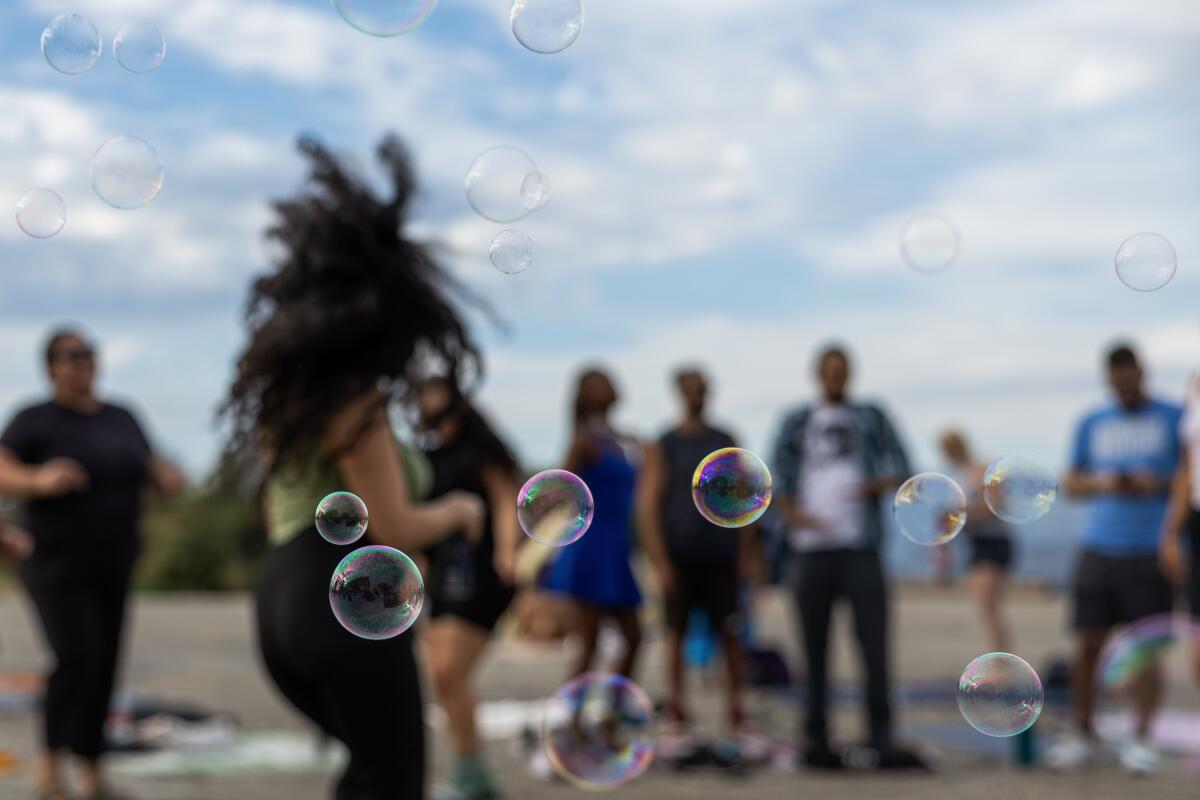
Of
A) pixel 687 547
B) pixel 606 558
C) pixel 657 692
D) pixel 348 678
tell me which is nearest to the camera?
pixel 348 678

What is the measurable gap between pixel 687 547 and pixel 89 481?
2.51 meters

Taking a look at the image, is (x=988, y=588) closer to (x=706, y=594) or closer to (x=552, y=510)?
(x=706, y=594)

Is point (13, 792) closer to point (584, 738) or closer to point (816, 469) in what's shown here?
point (584, 738)

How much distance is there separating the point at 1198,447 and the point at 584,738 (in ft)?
8.91

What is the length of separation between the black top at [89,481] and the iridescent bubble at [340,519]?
98.7 inches

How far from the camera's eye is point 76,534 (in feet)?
15.6

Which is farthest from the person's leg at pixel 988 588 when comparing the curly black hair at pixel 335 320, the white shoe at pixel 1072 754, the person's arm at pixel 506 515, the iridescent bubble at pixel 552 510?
the curly black hair at pixel 335 320

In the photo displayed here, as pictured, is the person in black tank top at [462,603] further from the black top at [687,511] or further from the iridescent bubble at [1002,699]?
the iridescent bubble at [1002,699]

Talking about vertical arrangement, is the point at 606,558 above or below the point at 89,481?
below

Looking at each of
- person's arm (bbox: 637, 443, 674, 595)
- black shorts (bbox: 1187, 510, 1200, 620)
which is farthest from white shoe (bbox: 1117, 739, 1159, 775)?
person's arm (bbox: 637, 443, 674, 595)

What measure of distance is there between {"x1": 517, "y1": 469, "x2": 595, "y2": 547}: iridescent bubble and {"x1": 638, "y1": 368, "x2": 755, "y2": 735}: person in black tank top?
2.07m

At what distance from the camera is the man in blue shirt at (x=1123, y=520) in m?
5.56

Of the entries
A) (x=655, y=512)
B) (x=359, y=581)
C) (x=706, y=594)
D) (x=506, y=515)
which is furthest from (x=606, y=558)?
(x=359, y=581)

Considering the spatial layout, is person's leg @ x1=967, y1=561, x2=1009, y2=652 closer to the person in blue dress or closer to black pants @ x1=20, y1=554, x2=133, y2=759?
the person in blue dress
